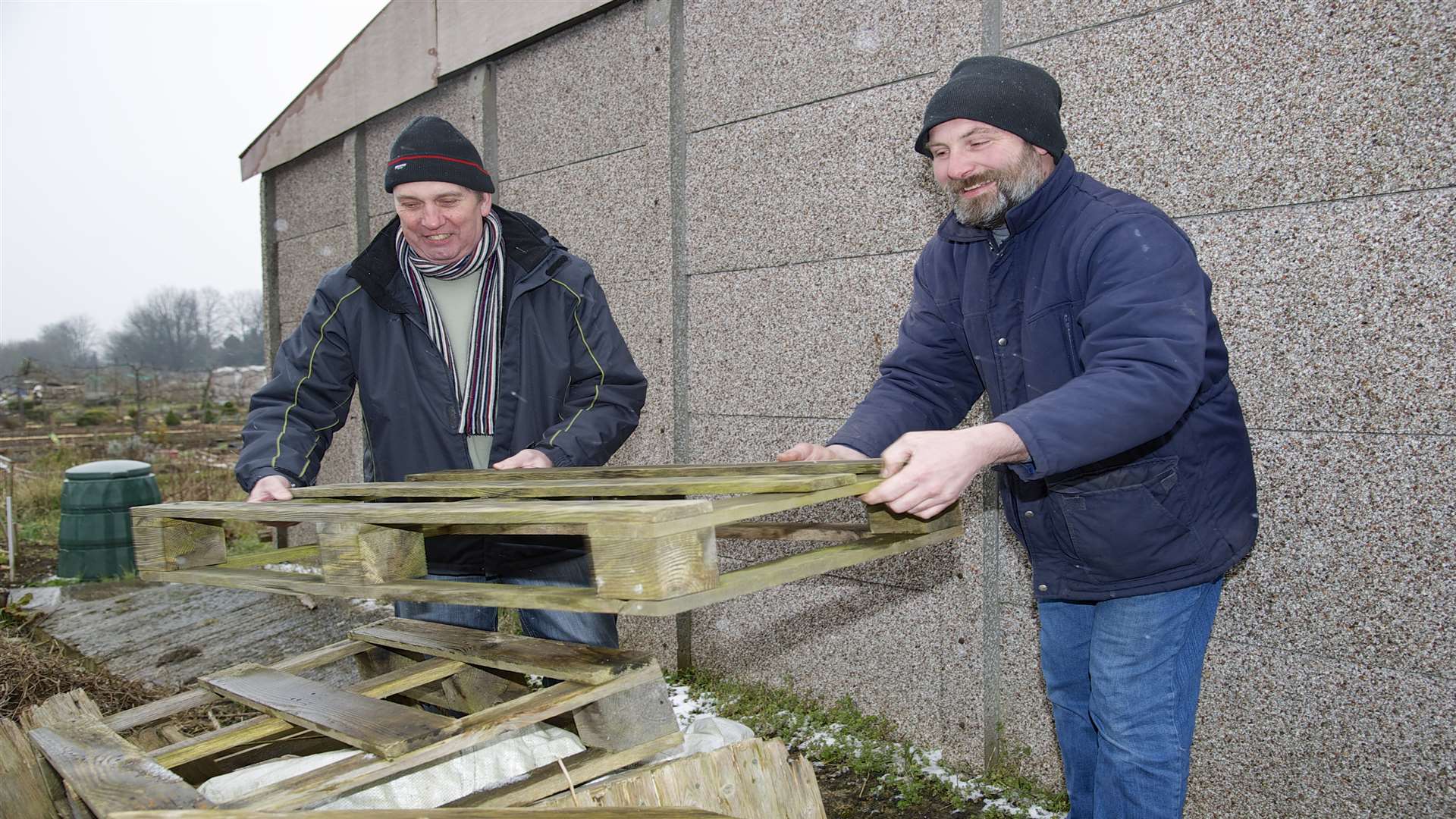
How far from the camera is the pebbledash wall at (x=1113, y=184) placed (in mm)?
2695

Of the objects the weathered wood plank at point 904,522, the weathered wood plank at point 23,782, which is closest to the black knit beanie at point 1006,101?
the weathered wood plank at point 904,522

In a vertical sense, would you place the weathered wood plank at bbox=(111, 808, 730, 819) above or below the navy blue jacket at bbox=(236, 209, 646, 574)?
below

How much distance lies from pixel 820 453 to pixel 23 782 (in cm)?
193

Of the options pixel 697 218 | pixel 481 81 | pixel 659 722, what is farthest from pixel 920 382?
pixel 481 81

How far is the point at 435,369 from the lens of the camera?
304 centimetres

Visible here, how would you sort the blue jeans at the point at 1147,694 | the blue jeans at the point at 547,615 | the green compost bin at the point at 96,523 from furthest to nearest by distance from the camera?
the green compost bin at the point at 96,523 → the blue jeans at the point at 547,615 → the blue jeans at the point at 1147,694

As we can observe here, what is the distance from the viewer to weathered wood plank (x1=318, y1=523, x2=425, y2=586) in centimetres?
205

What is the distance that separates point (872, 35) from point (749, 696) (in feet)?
9.42

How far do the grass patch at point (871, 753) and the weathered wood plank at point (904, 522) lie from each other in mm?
1400

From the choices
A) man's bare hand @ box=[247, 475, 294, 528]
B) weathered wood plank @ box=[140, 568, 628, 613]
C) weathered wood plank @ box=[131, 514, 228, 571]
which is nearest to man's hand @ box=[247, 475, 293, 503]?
man's bare hand @ box=[247, 475, 294, 528]

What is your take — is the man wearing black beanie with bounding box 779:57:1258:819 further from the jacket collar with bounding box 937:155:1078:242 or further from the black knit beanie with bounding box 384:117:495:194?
the black knit beanie with bounding box 384:117:495:194

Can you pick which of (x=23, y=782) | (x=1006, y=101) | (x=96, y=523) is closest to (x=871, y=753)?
(x=1006, y=101)

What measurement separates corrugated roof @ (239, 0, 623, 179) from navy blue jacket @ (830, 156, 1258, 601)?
3.35 meters

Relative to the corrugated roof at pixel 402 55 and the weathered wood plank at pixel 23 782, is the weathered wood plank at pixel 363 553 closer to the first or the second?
the weathered wood plank at pixel 23 782
